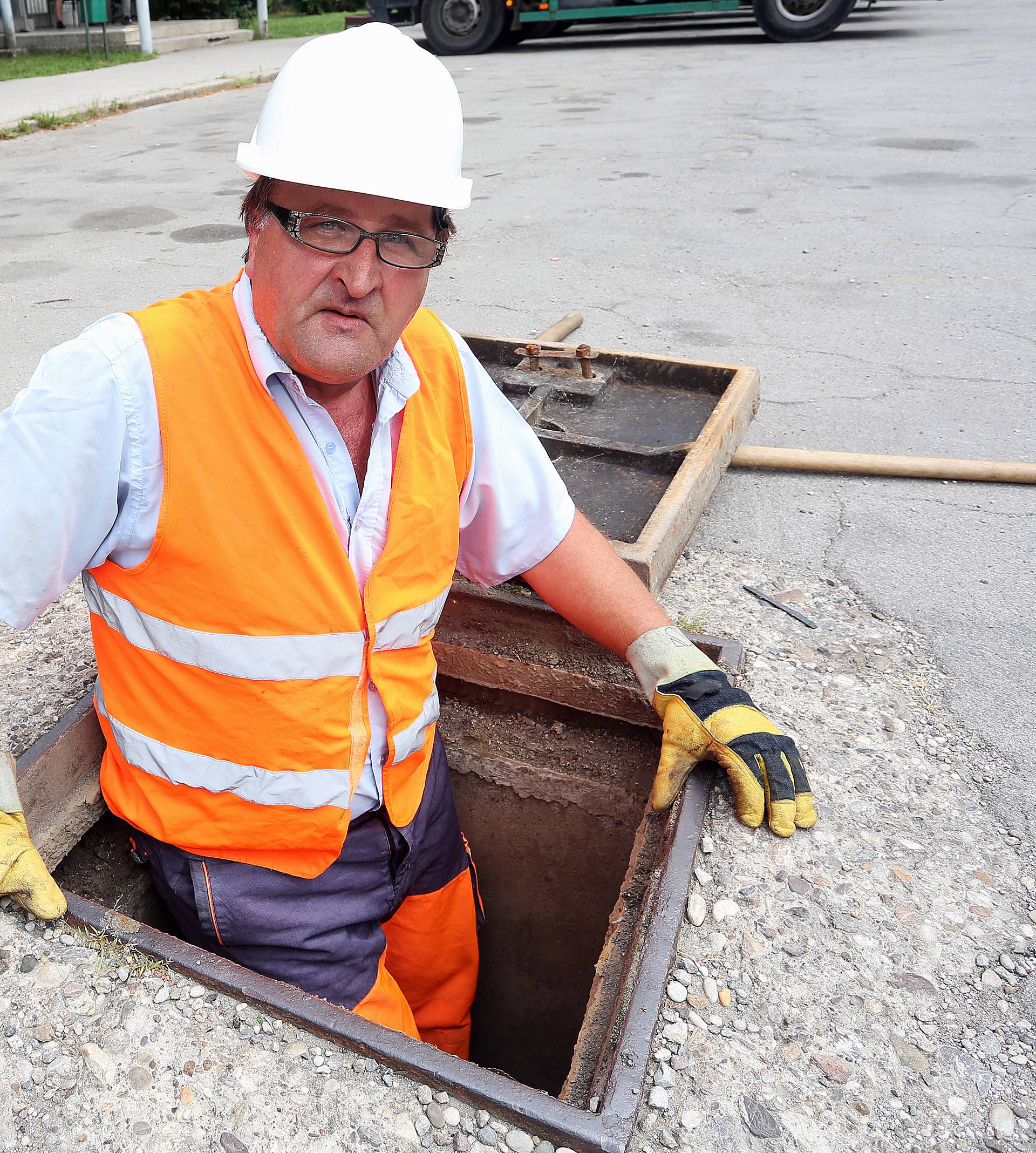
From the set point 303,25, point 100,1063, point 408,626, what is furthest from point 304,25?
point 100,1063

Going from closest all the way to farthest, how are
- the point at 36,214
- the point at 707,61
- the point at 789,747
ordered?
the point at 789,747 → the point at 36,214 → the point at 707,61

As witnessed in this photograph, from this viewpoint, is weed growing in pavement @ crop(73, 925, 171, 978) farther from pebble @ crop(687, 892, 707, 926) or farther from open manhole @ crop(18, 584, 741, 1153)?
pebble @ crop(687, 892, 707, 926)

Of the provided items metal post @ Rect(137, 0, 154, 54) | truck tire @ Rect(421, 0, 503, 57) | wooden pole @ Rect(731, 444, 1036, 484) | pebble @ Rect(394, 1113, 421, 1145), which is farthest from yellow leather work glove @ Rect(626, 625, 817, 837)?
metal post @ Rect(137, 0, 154, 54)

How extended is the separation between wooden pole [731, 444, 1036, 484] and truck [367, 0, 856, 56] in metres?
12.1

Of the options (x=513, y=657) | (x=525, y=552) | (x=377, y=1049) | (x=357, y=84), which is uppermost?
(x=357, y=84)

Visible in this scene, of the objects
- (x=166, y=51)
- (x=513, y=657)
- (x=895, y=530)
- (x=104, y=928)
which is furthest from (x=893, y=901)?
(x=166, y=51)

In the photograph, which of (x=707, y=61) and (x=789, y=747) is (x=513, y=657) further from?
(x=707, y=61)

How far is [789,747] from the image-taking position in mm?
A: 1935

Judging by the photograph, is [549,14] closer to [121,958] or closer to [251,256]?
[251,256]

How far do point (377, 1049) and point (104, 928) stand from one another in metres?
0.54

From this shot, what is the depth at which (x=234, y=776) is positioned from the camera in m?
1.82

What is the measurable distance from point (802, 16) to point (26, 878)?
15729mm

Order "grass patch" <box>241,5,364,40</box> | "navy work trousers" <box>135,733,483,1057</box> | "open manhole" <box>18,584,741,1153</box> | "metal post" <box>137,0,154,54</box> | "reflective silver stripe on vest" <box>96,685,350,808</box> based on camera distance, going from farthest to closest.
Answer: "grass patch" <box>241,5,364,40</box>, "metal post" <box>137,0,154,54</box>, "navy work trousers" <box>135,733,483,1057</box>, "reflective silver stripe on vest" <box>96,685,350,808</box>, "open manhole" <box>18,584,741,1153</box>

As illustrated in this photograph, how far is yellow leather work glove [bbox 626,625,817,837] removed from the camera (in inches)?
73.9
